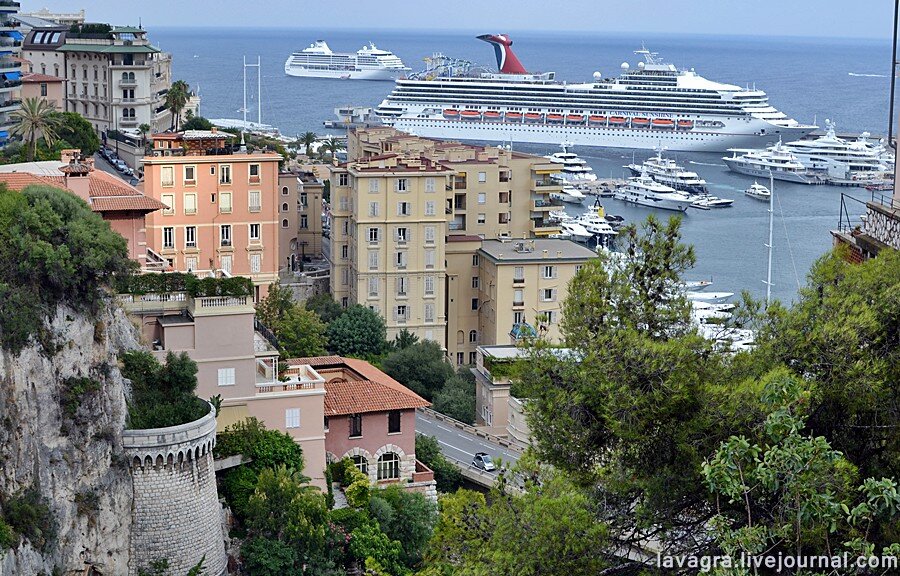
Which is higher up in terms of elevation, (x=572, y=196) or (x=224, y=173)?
(x=224, y=173)

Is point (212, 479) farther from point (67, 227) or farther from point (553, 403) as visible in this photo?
point (553, 403)

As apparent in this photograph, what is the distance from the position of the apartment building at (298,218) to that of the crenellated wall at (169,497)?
78.1ft

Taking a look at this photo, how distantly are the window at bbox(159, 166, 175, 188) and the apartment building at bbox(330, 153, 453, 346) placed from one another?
19.2 ft

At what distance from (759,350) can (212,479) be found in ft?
36.6

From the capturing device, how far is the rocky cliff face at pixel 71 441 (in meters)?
20.5

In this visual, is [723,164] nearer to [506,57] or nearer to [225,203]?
[506,57]

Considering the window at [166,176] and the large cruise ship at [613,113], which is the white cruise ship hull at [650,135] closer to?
the large cruise ship at [613,113]

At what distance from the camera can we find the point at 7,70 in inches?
1786

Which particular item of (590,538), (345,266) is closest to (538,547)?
(590,538)

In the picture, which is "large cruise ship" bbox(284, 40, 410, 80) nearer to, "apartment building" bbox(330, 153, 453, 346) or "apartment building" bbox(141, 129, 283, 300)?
"apartment building" bbox(330, 153, 453, 346)

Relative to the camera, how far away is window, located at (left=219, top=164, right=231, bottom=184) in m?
38.8

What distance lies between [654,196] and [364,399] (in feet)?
195

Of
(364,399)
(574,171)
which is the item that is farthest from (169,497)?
(574,171)

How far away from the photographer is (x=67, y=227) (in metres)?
21.8
